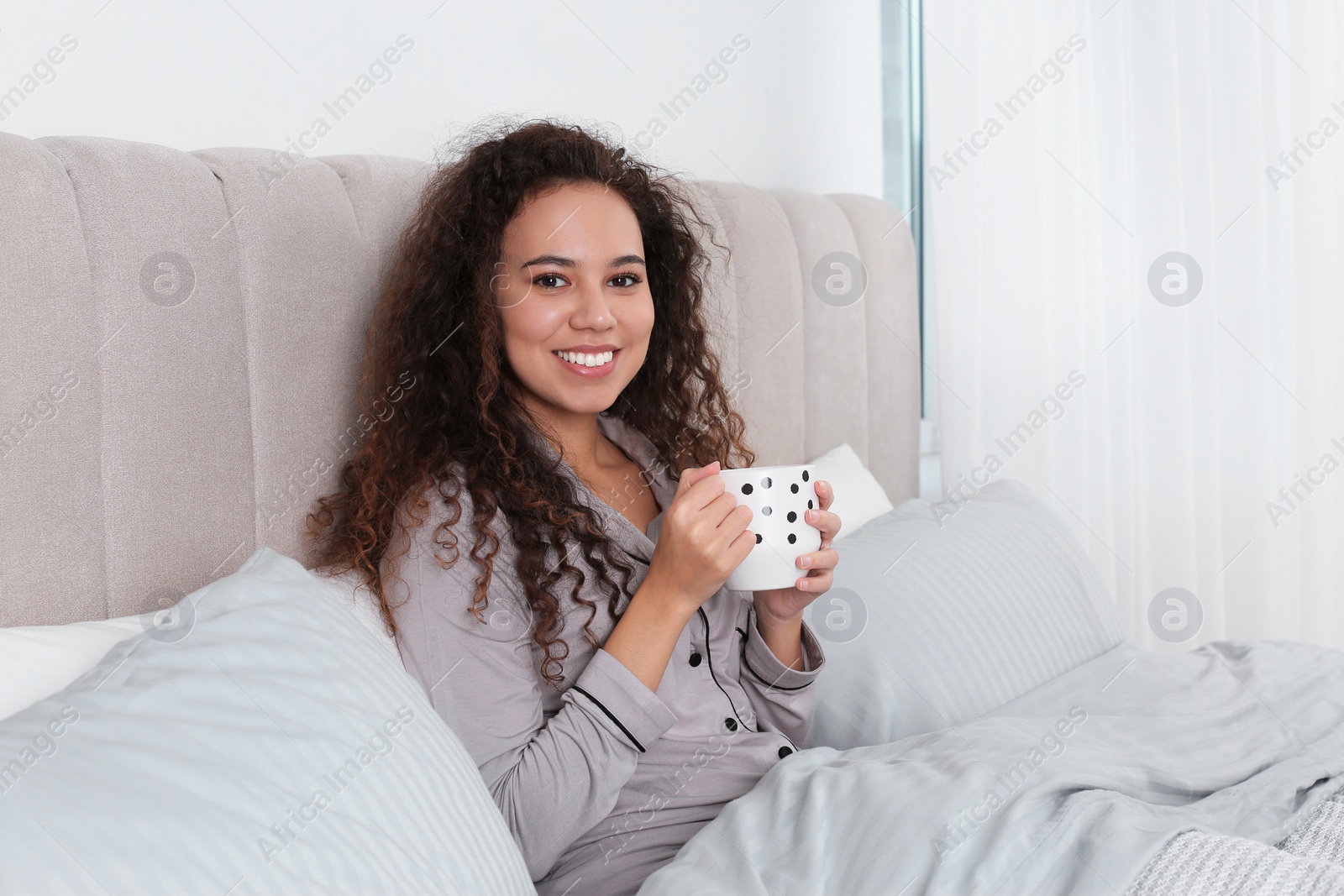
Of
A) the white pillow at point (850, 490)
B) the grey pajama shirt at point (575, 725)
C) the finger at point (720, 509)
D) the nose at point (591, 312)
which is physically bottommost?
the grey pajama shirt at point (575, 725)

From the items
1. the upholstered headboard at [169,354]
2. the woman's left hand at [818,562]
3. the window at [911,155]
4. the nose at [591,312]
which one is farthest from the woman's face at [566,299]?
the window at [911,155]

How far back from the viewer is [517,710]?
905mm

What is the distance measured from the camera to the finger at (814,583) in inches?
38.9

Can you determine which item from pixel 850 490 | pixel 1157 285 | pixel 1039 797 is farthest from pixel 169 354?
pixel 1157 285

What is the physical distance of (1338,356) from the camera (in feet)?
5.96

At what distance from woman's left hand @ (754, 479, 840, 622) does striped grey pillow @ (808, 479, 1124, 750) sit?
0.18 metres

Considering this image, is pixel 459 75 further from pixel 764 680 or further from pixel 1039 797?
pixel 1039 797

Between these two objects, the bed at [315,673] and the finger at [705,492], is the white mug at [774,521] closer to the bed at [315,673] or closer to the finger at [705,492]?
the finger at [705,492]

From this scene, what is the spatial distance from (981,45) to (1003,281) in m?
0.45

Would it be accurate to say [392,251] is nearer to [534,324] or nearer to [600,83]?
[534,324]

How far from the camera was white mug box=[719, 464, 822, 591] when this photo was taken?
3.07 ft

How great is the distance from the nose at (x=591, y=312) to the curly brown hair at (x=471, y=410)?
87 mm

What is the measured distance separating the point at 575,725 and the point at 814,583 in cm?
26

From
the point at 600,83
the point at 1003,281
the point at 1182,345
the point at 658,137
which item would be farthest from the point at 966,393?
the point at 600,83
